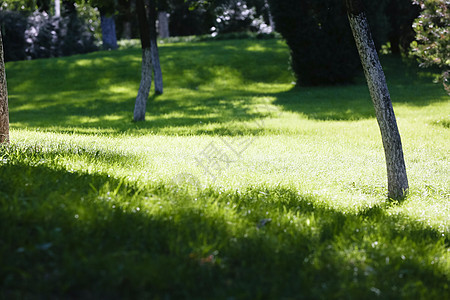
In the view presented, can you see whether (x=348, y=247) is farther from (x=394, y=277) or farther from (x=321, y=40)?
(x=321, y=40)

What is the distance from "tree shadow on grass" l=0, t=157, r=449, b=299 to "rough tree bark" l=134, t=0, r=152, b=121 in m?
9.53

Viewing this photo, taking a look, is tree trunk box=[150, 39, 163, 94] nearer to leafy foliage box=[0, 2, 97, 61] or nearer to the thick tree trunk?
leafy foliage box=[0, 2, 97, 61]

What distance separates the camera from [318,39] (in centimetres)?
2164

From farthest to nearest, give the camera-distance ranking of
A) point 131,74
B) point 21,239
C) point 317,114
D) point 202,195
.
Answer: point 131,74
point 317,114
point 202,195
point 21,239

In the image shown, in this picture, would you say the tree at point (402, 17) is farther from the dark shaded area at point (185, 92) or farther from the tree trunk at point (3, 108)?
the tree trunk at point (3, 108)

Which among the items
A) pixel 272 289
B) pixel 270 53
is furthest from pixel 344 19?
pixel 272 289

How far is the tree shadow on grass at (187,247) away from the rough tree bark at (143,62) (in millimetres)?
9531

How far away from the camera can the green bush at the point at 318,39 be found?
21.3 metres

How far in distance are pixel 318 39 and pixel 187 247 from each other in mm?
19912

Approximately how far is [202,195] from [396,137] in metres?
3.12

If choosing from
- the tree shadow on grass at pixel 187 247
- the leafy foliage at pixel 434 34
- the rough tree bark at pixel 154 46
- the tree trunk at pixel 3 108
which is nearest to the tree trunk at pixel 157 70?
the rough tree bark at pixel 154 46

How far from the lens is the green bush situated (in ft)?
69.8

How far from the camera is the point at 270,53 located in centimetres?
3044

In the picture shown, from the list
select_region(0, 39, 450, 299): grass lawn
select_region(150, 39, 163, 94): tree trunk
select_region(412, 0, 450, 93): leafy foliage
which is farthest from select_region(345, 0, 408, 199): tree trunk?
select_region(150, 39, 163, 94): tree trunk
